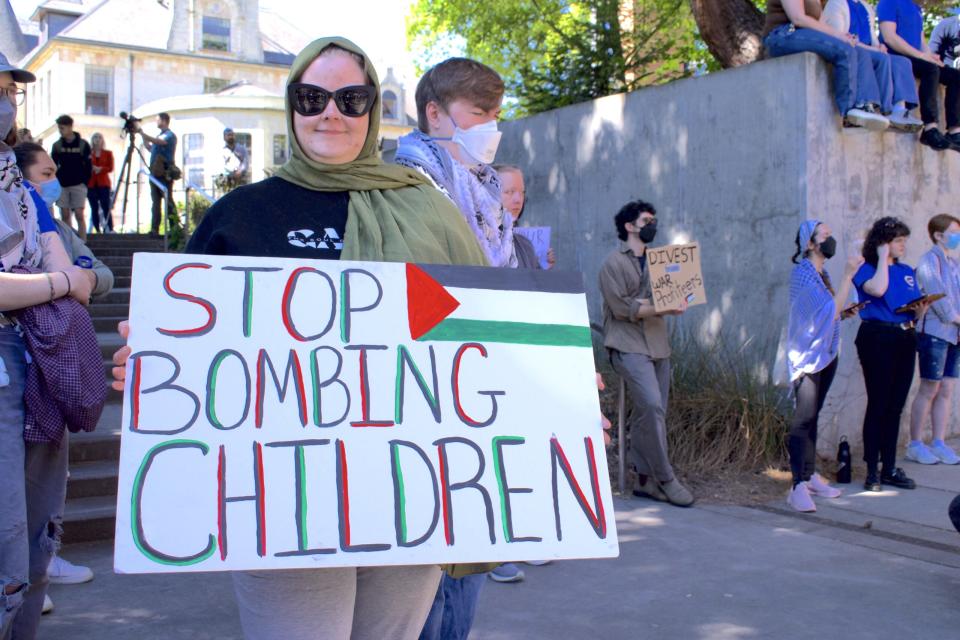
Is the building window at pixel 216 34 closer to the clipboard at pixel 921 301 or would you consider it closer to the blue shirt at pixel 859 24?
the blue shirt at pixel 859 24

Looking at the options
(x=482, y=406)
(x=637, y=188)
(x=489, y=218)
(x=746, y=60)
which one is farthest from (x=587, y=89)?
(x=482, y=406)

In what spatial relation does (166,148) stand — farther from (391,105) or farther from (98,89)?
(391,105)

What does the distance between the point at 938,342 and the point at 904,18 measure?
10.2 feet

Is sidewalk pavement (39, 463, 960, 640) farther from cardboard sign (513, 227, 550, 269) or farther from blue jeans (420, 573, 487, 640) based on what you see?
cardboard sign (513, 227, 550, 269)

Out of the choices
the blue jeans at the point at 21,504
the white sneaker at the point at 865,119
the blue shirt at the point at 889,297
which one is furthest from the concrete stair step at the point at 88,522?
the white sneaker at the point at 865,119

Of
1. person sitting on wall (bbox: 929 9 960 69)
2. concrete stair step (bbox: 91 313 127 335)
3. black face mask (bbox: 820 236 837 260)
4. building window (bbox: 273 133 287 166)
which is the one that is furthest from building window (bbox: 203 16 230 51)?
black face mask (bbox: 820 236 837 260)

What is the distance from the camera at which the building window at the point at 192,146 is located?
1405 inches

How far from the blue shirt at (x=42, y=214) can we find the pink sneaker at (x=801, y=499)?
496cm

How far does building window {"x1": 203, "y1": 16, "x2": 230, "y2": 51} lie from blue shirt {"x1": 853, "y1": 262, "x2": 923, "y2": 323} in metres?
47.4

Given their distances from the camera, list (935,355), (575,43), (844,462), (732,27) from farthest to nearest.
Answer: (575,43)
(732,27)
(935,355)
(844,462)

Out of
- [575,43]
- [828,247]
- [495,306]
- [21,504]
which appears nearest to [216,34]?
[575,43]

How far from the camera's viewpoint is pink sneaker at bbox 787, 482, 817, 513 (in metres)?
6.47

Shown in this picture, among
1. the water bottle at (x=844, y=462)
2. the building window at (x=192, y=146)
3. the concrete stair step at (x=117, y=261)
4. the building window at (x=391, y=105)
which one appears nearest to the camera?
the water bottle at (x=844, y=462)

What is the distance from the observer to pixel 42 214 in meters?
3.40
